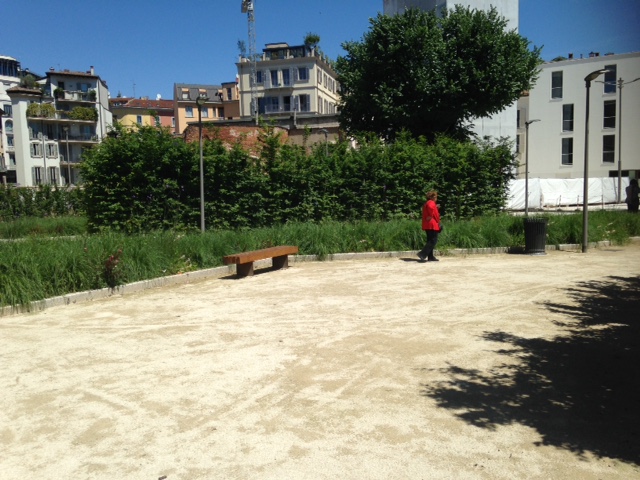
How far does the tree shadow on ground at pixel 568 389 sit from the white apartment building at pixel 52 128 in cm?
7797

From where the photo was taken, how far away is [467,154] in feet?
66.8

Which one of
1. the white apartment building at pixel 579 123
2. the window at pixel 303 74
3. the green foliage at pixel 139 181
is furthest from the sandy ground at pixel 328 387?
the window at pixel 303 74

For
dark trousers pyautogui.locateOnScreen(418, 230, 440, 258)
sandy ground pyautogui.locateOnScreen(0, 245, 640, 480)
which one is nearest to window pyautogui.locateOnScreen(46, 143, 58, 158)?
dark trousers pyautogui.locateOnScreen(418, 230, 440, 258)

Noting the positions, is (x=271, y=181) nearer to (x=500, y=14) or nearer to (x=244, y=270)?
(x=244, y=270)

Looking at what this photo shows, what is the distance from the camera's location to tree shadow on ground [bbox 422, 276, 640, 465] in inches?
167

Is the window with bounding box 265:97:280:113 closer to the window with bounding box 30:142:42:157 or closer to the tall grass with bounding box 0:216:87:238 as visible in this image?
the window with bounding box 30:142:42:157

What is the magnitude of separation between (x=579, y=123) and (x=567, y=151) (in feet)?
9.29

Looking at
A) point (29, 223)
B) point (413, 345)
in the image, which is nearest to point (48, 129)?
point (29, 223)

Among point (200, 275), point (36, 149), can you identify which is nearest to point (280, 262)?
point (200, 275)

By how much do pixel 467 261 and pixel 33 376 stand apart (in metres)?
10.7

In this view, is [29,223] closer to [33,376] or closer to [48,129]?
[33,376]

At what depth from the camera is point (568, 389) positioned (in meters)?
5.13

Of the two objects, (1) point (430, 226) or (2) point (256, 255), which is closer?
(2) point (256, 255)

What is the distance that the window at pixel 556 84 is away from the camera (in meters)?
55.0
